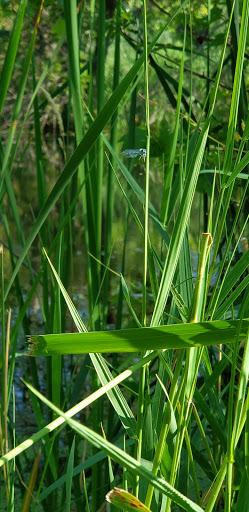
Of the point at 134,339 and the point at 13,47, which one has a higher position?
the point at 13,47

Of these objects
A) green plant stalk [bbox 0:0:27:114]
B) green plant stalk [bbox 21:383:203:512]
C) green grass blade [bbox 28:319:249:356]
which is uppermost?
green plant stalk [bbox 0:0:27:114]

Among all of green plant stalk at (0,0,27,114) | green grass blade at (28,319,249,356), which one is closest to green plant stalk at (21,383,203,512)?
green grass blade at (28,319,249,356)

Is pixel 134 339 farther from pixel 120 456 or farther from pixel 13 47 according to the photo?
pixel 13 47

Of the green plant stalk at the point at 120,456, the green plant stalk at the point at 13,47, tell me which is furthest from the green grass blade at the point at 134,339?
the green plant stalk at the point at 13,47

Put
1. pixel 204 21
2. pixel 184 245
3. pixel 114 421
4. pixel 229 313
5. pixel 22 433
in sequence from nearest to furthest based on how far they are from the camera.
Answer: pixel 184 245 < pixel 229 313 < pixel 114 421 < pixel 204 21 < pixel 22 433

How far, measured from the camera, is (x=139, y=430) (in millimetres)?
305

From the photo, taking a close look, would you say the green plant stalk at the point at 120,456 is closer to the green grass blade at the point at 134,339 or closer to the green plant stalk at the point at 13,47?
the green grass blade at the point at 134,339

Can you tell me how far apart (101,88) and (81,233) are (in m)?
3.60

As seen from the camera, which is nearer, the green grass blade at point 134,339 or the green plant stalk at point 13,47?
the green grass blade at point 134,339

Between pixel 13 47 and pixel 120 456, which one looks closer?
pixel 120 456

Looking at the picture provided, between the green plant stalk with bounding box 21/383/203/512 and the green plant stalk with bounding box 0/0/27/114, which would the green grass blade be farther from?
the green plant stalk with bounding box 0/0/27/114

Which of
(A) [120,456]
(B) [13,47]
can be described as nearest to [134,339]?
(A) [120,456]

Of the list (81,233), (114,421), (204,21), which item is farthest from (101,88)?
(81,233)

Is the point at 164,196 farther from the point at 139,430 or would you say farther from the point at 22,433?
the point at 22,433
